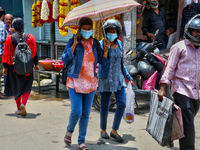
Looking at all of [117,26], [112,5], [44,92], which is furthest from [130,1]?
[44,92]

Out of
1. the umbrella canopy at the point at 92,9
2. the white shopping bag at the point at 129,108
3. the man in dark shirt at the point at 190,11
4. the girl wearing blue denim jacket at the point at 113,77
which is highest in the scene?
the man in dark shirt at the point at 190,11

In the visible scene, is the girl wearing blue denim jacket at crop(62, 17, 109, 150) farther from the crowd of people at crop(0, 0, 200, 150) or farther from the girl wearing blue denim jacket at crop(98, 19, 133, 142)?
the girl wearing blue denim jacket at crop(98, 19, 133, 142)

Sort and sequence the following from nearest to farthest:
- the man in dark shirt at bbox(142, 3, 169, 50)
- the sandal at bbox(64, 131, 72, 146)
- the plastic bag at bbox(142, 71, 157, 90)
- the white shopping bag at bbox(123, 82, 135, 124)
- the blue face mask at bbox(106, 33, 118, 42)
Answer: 1. the sandal at bbox(64, 131, 72, 146)
2. the blue face mask at bbox(106, 33, 118, 42)
3. the white shopping bag at bbox(123, 82, 135, 124)
4. the plastic bag at bbox(142, 71, 157, 90)
5. the man in dark shirt at bbox(142, 3, 169, 50)

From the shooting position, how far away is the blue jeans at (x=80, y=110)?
381cm

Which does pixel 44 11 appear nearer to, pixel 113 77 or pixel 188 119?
pixel 113 77

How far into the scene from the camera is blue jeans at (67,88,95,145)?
381 centimetres

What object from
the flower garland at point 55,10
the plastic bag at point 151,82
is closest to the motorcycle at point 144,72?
the plastic bag at point 151,82

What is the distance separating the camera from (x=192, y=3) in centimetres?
739

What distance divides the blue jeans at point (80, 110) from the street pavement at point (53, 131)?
1.01 ft

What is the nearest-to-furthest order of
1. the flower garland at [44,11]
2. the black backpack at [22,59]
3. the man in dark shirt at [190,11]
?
the black backpack at [22,59] → the man in dark shirt at [190,11] → the flower garland at [44,11]

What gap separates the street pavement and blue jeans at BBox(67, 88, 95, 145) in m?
0.31

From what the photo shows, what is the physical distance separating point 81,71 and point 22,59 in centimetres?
203

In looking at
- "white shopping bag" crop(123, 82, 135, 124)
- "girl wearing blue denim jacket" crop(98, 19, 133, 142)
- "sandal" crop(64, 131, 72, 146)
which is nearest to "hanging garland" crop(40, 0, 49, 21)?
"girl wearing blue denim jacket" crop(98, 19, 133, 142)

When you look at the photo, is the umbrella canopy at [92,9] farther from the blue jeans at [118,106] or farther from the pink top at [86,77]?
the blue jeans at [118,106]
